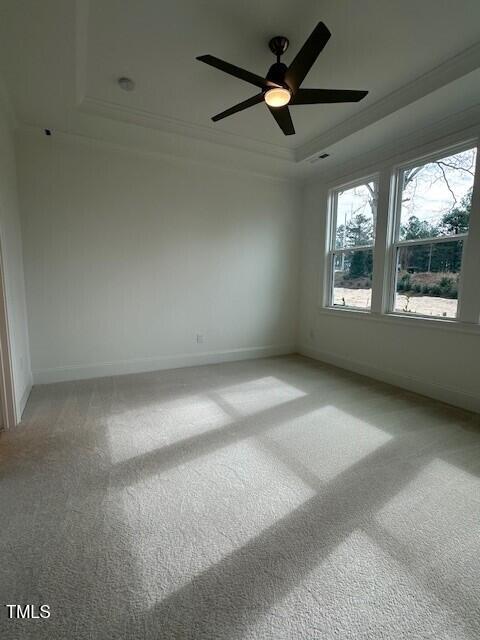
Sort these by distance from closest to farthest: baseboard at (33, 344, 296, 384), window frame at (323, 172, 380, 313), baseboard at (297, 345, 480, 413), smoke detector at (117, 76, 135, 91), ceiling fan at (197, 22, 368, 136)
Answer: ceiling fan at (197, 22, 368, 136), smoke detector at (117, 76, 135, 91), baseboard at (297, 345, 480, 413), baseboard at (33, 344, 296, 384), window frame at (323, 172, 380, 313)

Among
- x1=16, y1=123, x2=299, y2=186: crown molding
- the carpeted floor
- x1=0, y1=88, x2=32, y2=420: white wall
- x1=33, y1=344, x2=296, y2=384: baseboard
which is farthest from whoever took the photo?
x1=33, y1=344, x2=296, y2=384: baseboard

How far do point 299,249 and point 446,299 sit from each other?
240 centimetres

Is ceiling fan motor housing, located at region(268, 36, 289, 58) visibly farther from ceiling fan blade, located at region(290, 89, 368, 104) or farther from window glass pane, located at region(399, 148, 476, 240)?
window glass pane, located at region(399, 148, 476, 240)

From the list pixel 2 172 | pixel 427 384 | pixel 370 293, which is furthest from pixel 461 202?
pixel 2 172

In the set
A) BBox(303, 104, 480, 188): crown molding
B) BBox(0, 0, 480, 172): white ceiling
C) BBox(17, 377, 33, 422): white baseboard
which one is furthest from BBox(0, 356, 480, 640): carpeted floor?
BBox(0, 0, 480, 172): white ceiling

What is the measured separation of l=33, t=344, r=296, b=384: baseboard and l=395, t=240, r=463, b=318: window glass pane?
2.06m

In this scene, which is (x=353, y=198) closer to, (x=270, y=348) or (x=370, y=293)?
(x=370, y=293)

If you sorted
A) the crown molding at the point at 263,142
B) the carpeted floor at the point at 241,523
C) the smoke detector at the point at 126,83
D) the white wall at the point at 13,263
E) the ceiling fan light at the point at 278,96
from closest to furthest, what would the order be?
the carpeted floor at the point at 241,523 → the ceiling fan light at the point at 278,96 → the crown molding at the point at 263,142 → the white wall at the point at 13,263 → the smoke detector at the point at 126,83

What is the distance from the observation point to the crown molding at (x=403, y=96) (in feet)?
7.41

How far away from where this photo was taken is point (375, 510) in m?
1.57

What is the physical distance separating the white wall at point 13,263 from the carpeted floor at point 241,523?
1.30ft

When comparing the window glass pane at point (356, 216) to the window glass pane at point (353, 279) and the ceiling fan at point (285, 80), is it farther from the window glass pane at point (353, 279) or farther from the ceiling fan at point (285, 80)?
the ceiling fan at point (285, 80)

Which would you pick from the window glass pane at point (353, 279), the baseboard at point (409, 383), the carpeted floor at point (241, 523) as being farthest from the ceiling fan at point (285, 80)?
the baseboard at point (409, 383)

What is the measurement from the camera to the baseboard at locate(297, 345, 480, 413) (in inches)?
114
